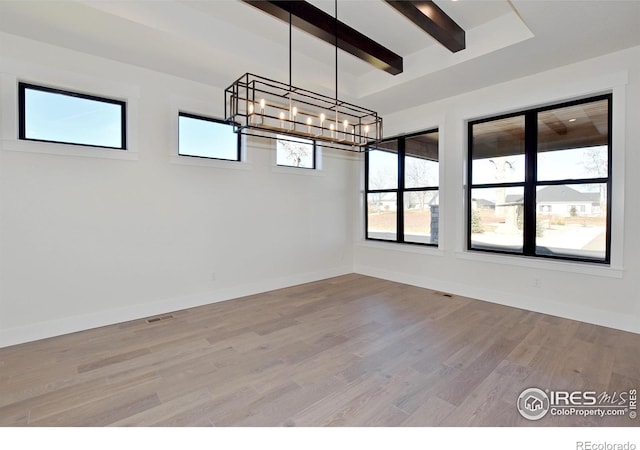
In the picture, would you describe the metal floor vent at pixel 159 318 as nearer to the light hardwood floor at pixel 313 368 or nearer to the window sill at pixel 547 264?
the light hardwood floor at pixel 313 368

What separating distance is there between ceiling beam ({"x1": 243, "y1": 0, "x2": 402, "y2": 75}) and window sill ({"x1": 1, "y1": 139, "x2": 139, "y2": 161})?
7.09 feet

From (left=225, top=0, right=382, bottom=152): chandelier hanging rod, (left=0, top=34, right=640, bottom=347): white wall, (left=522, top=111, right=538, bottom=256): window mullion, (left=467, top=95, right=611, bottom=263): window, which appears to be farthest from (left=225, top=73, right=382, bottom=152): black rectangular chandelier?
(left=522, top=111, right=538, bottom=256): window mullion

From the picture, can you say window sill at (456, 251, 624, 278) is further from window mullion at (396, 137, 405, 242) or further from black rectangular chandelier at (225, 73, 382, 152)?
black rectangular chandelier at (225, 73, 382, 152)

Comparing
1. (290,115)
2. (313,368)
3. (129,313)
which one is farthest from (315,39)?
(129,313)

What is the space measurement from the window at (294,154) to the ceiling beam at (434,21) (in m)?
2.32

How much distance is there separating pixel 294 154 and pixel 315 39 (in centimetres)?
191

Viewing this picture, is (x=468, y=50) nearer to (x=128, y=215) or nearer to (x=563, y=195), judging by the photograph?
(x=563, y=195)

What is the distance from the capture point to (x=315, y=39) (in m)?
3.61

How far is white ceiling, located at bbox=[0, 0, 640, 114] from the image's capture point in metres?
2.67

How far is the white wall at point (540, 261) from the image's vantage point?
3234mm
